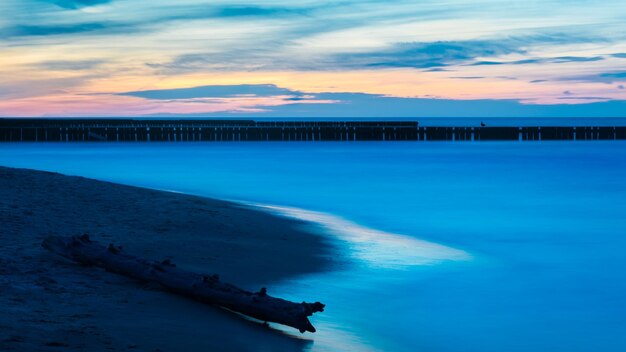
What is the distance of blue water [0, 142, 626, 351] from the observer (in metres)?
7.51

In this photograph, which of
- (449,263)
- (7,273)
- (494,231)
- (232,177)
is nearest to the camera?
(7,273)

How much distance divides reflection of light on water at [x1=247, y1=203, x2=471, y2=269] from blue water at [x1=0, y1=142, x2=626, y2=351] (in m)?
0.05

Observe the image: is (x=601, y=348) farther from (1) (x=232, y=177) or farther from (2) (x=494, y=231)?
(1) (x=232, y=177)

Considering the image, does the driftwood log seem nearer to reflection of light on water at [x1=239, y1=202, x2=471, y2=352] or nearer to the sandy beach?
the sandy beach

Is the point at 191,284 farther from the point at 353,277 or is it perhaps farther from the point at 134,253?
the point at 353,277

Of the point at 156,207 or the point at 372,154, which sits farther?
the point at 372,154

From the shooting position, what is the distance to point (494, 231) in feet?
50.1

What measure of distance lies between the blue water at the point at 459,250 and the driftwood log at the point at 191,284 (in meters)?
0.38

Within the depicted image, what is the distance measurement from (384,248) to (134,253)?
14.0ft

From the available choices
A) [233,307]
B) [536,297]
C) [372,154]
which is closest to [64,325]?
[233,307]

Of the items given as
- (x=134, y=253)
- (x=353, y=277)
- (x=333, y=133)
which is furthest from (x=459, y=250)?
(x=333, y=133)

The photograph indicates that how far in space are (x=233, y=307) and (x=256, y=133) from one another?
6261 cm

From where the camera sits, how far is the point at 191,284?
23.4ft

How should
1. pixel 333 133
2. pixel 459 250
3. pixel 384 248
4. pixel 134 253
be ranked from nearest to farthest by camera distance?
1. pixel 134 253
2. pixel 384 248
3. pixel 459 250
4. pixel 333 133
